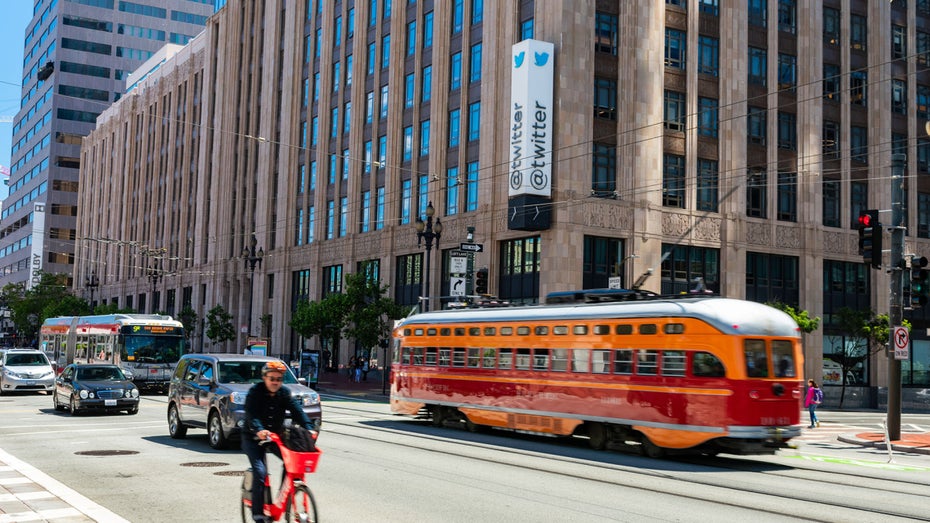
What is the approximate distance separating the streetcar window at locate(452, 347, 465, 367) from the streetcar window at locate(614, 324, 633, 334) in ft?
19.4

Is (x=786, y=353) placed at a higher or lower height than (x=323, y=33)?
lower

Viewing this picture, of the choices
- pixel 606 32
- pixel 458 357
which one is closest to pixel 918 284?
pixel 458 357

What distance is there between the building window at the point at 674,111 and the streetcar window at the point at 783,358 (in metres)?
29.9

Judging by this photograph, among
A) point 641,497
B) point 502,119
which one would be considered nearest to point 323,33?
point 502,119

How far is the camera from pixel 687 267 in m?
47.2

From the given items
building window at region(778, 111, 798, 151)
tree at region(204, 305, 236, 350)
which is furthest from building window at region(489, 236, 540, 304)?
Answer: tree at region(204, 305, 236, 350)

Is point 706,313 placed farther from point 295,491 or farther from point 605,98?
point 605,98

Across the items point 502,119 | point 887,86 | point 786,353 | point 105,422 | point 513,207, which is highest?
point 887,86

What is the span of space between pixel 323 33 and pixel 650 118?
2965 cm

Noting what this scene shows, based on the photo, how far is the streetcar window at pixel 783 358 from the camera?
18.4 metres

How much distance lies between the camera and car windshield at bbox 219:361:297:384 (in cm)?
1836

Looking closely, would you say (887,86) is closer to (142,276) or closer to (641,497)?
(641,497)

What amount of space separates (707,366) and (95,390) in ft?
56.5

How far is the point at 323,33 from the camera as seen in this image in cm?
6569
